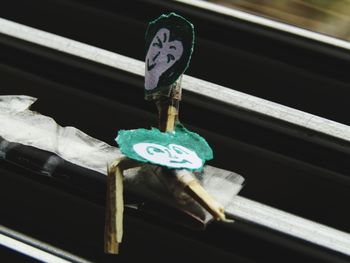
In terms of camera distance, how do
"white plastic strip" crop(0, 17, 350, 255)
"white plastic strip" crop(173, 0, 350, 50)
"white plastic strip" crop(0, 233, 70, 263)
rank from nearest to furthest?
1. "white plastic strip" crop(0, 17, 350, 255)
2. "white plastic strip" crop(0, 233, 70, 263)
3. "white plastic strip" crop(173, 0, 350, 50)

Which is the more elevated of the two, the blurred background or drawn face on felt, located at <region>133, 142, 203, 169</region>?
the blurred background

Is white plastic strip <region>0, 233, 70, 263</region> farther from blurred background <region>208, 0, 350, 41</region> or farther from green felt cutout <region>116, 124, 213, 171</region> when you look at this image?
blurred background <region>208, 0, 350, 41</region>

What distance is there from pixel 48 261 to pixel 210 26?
2.22 feet

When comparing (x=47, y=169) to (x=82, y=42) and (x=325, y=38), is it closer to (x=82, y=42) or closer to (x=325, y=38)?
(x=82, y=42)

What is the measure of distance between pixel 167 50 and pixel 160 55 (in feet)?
0.06

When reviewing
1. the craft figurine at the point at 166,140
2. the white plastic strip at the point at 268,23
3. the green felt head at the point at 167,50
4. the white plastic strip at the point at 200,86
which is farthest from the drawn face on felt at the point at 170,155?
the white plastic strip at the point at 268,23

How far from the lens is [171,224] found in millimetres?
1124

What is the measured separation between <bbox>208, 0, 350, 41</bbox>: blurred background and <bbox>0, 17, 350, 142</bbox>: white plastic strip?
231 millimetres

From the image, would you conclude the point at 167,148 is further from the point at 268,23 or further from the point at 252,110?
the point at 268,23

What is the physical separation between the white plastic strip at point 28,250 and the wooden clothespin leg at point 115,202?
20cm

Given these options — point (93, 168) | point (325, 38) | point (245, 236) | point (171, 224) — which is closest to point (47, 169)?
point (93, 168)

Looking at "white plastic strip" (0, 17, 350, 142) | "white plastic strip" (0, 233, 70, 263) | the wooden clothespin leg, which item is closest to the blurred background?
"white plastic strip" (0, 17, 350, 142)

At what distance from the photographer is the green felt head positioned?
1.00 meters

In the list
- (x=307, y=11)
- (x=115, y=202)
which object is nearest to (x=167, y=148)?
(x=115, y=202)
